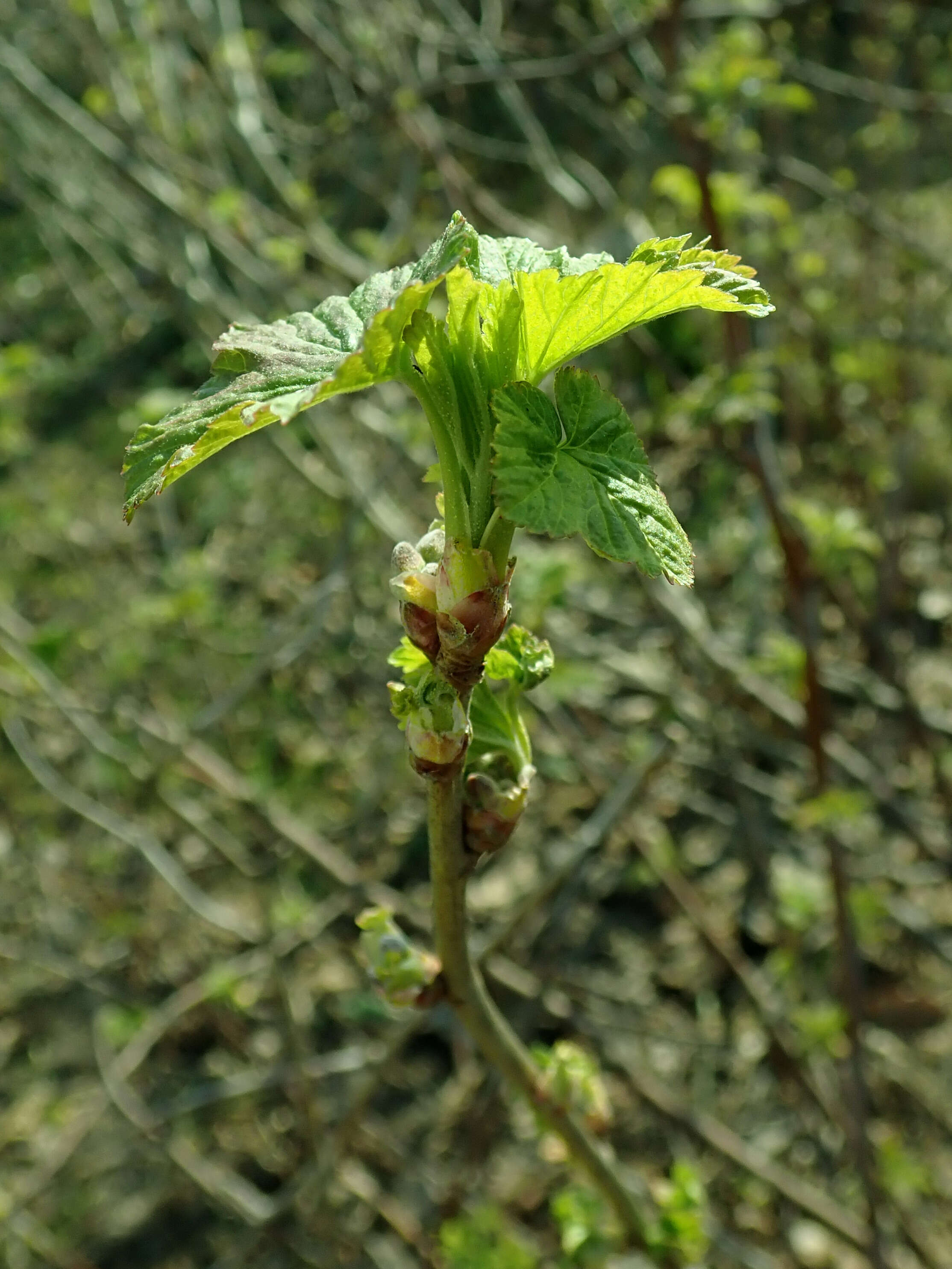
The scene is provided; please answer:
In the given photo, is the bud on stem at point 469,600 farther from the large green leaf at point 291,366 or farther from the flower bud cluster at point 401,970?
the flower bud cluster at point 401,970

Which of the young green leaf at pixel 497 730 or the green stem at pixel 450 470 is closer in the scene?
the green stem at pixel 450 470

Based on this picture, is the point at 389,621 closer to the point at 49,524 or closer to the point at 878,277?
the point at 49,524

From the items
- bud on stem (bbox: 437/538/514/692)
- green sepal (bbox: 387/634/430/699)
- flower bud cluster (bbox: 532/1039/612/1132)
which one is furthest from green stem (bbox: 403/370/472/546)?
flower bud cluster (bbox: 532/1039/612/1132)

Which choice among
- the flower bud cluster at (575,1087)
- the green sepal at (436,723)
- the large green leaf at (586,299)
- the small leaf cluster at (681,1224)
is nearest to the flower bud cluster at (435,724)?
the green sepal at (436,723)

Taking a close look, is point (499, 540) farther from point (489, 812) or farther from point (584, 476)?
point (489, 812)

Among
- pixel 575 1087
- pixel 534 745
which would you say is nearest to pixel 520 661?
pixel 575 1087

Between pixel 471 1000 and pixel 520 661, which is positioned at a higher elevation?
pixel 520 661
